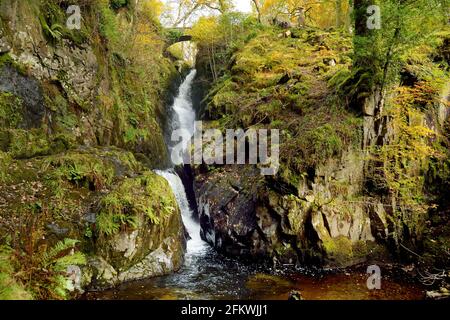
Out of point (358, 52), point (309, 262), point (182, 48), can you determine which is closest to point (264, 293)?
point (309, 262)

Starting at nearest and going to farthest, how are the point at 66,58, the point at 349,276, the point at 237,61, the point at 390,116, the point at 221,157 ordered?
the point at 349,276
the point at 390,116
the point at 66,58
the point at 221,157
the point at 237,61

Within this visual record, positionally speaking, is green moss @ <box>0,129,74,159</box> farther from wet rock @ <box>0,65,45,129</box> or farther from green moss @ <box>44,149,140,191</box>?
green moss @ <box>44,149,140,191</box>

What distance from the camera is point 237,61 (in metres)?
16.3

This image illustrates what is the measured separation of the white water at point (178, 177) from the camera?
35.6ft

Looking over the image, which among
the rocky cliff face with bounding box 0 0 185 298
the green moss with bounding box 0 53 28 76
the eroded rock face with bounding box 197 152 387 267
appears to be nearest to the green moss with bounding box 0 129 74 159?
the rocky cliff face with bounding box 0 0 185 298

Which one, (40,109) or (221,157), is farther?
(221,157)

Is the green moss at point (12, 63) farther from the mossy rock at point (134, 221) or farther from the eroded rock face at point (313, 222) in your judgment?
the eroded rock face at point (313, 222)

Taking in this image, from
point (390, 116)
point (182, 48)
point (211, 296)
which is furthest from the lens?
point (182, 48)

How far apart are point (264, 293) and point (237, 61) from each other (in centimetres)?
1221

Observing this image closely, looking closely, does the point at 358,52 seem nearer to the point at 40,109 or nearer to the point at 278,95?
the point at 278,95

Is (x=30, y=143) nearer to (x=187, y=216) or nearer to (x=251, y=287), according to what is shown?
(x=187, y=216)

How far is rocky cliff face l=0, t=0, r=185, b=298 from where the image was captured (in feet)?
23.6

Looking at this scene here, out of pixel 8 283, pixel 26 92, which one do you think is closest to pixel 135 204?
pixel 8 283

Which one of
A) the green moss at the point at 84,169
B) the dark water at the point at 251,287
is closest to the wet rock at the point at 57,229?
the green moss at the point at 84,169
